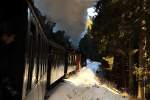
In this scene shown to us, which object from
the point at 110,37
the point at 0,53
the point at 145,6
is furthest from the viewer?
the point at 110,37

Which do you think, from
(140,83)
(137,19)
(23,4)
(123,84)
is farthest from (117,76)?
(23,4)

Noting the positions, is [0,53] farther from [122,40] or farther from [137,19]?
[122,40]

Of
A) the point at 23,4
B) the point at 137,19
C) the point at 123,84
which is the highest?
the point at 137,19

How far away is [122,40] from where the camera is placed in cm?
3072

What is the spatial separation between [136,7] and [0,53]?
2307cm

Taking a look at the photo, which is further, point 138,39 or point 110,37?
point 110,37

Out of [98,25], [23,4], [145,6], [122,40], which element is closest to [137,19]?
[145,6]

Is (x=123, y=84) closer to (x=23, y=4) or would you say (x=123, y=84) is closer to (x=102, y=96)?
(x=102, y=96)

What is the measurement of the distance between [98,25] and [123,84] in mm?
8722

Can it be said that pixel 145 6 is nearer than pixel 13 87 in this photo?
No

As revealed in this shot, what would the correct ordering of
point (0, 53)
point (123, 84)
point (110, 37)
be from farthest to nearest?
1. point (123, 84)
2. point (110, 37)
3. point (0, 53)

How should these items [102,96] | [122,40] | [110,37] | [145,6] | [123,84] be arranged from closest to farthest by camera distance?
1. [102,96]
2. [145,6]
3. [122,40]
4. [110,37]
5. [123,84]

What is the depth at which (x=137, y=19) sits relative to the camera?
87.6 feet

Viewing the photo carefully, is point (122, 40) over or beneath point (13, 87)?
over
